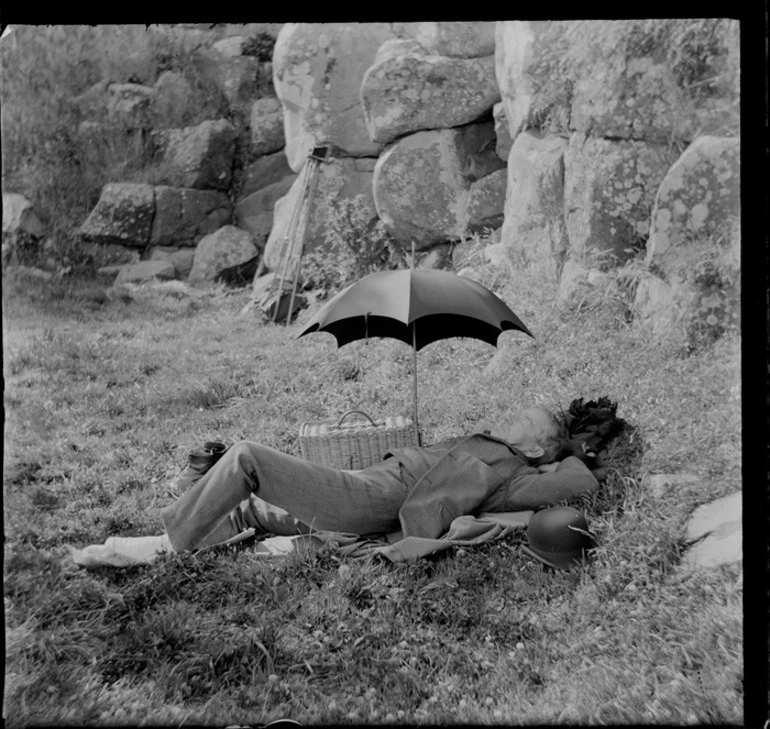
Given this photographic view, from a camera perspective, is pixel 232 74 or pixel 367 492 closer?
pixel 367 492

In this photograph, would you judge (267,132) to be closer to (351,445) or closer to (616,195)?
(616,195)

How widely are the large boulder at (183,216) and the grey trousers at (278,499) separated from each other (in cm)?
1234

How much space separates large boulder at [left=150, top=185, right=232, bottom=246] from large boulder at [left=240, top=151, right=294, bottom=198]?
31.5 inches

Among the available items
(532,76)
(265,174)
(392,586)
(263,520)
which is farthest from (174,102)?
(392,586)

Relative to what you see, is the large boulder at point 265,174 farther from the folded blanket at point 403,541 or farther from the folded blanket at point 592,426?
the folded blanket at point 403,541

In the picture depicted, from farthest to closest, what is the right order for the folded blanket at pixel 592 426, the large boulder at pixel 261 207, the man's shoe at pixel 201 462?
the large boulder at pixel 261 207 < the folded blanket at pixel 592 426 < the man's shoe at pixel 201 462

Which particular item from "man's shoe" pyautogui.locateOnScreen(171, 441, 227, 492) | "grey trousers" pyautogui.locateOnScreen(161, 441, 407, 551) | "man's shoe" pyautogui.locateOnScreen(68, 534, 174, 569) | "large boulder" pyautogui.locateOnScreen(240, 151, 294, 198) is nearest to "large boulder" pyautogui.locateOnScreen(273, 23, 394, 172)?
"large boulder" pyautogui.locateOnScreen(240, 151, 294, 198)

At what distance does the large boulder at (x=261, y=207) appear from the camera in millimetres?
16641

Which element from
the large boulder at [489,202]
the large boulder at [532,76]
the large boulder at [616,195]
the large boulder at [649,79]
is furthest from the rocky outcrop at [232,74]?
the large boulder at [616,195]

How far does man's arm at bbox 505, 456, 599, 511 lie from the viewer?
4.98 meters

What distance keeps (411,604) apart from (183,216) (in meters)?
13.7

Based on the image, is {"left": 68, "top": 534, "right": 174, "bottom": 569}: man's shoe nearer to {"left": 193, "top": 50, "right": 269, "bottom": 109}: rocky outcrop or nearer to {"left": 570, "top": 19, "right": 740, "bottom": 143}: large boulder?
{"left": 570, "top": 19, "right": 740, "bottom": 143}: large boulder

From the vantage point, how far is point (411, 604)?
4.29 m

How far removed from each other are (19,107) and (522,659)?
708 inches
